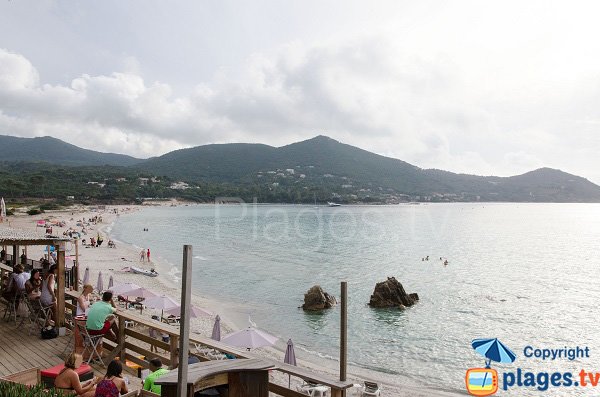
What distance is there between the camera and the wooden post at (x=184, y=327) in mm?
3416

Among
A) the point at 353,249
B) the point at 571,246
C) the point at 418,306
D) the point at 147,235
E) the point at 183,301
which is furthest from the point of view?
the point at 571,246

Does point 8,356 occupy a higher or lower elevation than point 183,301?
lower

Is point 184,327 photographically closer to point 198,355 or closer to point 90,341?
point 198,355

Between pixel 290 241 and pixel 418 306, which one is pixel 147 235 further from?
pixel 418 306

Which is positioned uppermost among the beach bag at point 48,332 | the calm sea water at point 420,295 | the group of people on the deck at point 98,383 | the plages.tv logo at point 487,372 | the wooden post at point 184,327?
the wooden post at point 184,327

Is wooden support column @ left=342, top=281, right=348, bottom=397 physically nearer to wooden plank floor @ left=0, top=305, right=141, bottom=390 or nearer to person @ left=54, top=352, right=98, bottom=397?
wooden plank floor @ left=0, top=305, right=141, bottom=390

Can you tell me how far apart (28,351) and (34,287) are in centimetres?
235

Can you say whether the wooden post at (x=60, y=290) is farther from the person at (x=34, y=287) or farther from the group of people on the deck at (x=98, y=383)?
the group of people on the deck at (x=98, y=383)

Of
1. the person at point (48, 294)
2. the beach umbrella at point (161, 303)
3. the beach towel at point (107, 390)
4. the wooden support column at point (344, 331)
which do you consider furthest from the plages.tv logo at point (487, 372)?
the person at point (48, 294)

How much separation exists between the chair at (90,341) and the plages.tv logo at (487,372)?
12.2m

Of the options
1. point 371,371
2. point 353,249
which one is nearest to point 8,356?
point 371,371

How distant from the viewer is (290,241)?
2653 inches

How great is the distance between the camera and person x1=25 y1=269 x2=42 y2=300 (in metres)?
9.88

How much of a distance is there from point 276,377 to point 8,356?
8369 millimetres
